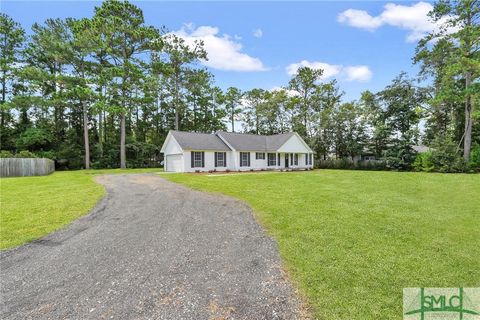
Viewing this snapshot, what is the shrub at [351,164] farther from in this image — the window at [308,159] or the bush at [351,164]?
the window at [308,159]

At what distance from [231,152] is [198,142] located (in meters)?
3.34

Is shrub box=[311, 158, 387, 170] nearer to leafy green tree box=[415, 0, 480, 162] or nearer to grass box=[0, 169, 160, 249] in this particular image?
leafy green tree box=[415, 0, 480, 162]

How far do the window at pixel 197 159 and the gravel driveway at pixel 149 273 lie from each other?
1531 cm

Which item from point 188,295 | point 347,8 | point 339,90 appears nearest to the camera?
point 188,295

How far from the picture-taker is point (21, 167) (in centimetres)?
1831

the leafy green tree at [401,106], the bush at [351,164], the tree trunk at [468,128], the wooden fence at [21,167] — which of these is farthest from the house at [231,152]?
the tree trunk at [468,128]

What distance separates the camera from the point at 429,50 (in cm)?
2400

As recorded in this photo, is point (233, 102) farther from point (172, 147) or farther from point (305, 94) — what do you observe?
point (172, 147)

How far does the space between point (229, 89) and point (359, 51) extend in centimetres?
2914

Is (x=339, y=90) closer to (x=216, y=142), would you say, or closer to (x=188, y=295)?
(x=216, y=142)

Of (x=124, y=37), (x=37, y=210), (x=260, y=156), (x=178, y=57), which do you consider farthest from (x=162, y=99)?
(x=37, y=210)

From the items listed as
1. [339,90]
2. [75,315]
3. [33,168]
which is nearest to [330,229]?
[75,315]

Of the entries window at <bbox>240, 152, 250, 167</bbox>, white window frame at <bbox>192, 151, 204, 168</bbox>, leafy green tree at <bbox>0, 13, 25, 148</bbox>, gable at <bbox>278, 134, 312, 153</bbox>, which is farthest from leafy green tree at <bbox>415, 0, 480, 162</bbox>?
leafy green tree at <bbox>0, 13, 25, 148</bbox>

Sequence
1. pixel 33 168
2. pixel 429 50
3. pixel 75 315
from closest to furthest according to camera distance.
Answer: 1. pixel 75 315
2. pixel 33 168
3. pixel 429 50
